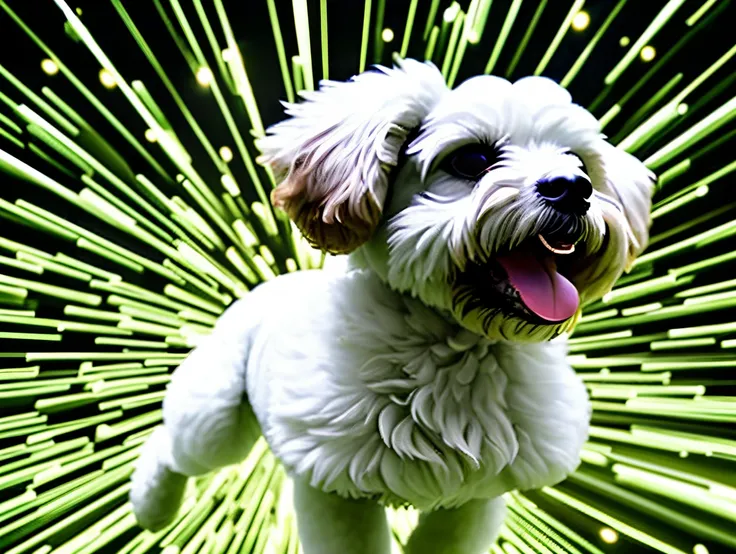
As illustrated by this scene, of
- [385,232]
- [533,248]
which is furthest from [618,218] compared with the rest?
[385,232]

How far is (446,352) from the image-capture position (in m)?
0.53

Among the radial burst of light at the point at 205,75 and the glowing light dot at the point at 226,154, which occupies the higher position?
the radial burst of light at the point at 205,75

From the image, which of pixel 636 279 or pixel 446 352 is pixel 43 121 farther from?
pixel 636 279

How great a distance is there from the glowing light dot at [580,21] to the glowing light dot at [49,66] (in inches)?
26.4

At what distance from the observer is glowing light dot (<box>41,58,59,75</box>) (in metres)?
0.79

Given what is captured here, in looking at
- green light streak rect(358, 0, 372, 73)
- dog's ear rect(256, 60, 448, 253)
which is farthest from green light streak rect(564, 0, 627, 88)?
dog's ear rect(256, 60, 448, 253)

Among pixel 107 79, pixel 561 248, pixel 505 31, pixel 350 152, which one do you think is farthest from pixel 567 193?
pixel 107 79

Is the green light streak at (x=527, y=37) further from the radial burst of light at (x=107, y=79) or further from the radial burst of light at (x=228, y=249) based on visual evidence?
the radial burst of light at (x=107, y=79)

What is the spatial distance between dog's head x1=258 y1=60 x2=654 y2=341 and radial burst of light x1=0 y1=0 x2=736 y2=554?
0.33 meters

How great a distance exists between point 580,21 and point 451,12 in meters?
0.17

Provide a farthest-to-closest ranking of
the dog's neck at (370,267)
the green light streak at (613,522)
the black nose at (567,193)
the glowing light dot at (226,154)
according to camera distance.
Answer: the glowing light dot at (226,154) → the green light streak at (613,522) → the dog's neck at (370,267) → the black nose at (567,193)

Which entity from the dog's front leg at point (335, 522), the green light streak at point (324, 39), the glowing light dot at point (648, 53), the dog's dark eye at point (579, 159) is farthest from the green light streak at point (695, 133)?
the dog's front leg at point (335, 522)

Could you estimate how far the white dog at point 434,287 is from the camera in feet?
1.51

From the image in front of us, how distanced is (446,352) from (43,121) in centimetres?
59
